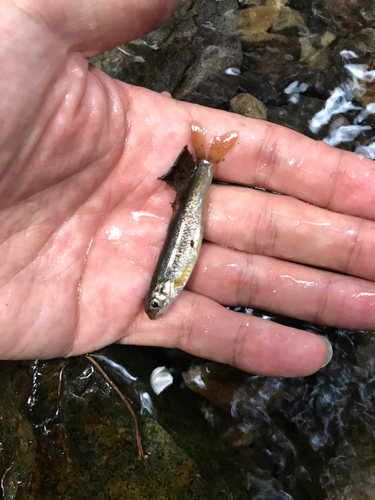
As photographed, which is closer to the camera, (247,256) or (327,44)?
(247,256)

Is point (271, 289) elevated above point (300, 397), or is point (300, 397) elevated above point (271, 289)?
point (271, 289)

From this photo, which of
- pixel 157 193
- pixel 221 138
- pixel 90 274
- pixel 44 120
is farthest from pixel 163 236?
pixel 44 120

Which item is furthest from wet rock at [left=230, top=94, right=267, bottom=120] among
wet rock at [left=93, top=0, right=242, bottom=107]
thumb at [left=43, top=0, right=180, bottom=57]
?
thumb at [left=43, top=0, right=180, bottom=57]

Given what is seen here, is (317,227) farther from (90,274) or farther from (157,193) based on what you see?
(90,274)

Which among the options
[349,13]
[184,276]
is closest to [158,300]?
[184,276]

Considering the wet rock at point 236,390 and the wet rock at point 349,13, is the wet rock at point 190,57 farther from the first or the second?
the wet rock at point 236,390

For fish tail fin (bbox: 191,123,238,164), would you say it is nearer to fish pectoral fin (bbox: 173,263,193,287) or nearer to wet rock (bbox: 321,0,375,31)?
fish pectoral fin (bbox: 173,263,193,287)

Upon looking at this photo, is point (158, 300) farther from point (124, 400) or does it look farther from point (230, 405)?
point (230, 405)
